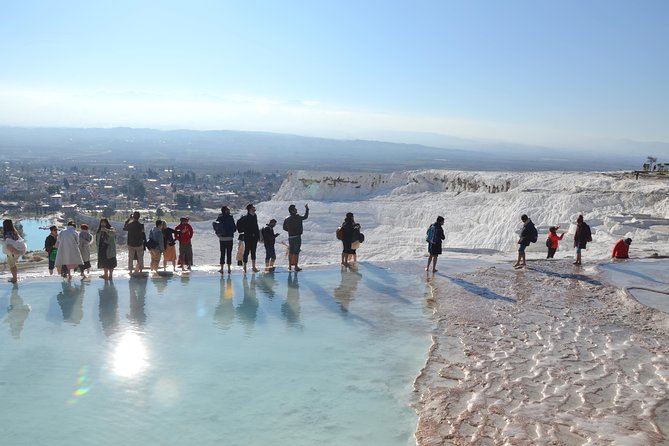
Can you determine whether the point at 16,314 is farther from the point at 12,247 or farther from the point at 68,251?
the point at 68,251

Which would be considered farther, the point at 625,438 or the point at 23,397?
the point at 23,397

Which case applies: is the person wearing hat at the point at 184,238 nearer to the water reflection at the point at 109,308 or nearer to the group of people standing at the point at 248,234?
the group of people standing at the point at 248,234

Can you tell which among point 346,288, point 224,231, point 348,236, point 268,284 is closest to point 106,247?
point 224,231

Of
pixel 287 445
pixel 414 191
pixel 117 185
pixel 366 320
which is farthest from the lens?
pixel 117 185

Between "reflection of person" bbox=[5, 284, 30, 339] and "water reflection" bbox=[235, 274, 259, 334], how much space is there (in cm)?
242

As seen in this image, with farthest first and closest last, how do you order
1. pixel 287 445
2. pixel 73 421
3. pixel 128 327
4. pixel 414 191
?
pixel 414 191
pixel 128 327
pixel 73 421
pixel 287 445

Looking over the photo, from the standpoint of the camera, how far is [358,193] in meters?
32.1

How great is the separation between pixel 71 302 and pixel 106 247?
149cm

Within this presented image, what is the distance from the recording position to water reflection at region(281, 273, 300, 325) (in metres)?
6.97

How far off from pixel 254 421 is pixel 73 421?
1356mm

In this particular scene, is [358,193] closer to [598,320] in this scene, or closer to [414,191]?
[414,191]

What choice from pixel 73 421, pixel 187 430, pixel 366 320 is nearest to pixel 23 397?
pixel 73 421

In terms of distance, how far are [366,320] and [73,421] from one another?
3.58 metres

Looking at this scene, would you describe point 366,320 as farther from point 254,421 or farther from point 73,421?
point 73,421
